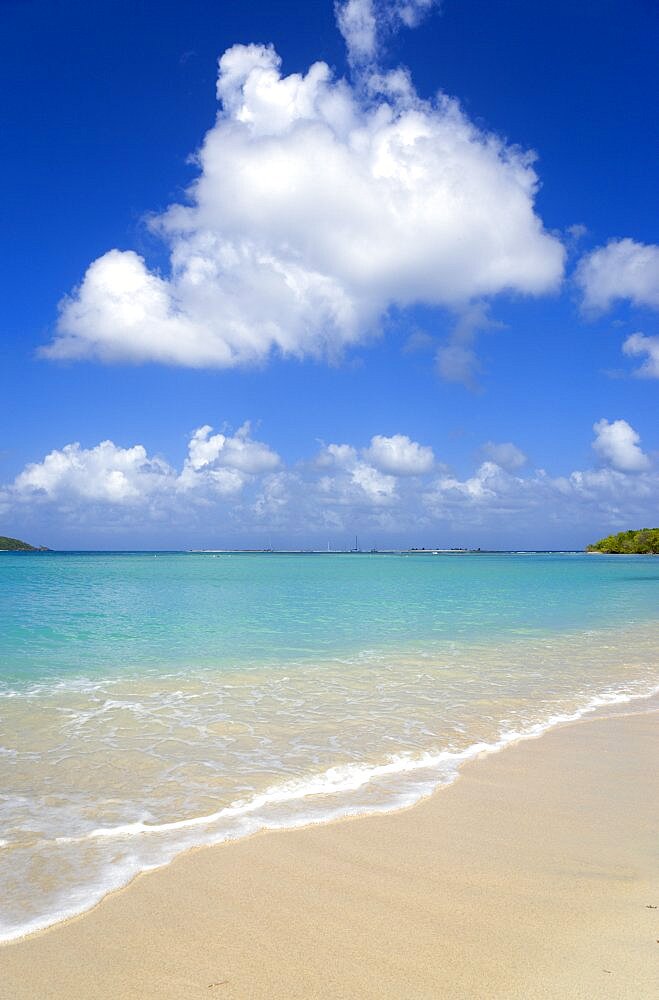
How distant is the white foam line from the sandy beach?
142 millimetres

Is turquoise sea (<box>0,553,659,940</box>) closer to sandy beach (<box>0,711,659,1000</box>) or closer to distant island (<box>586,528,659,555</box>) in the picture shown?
sandy beach (<box>0,711,659,1000</box>)

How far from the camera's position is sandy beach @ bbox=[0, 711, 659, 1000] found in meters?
3.22

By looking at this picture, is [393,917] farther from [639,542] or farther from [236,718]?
[639,542]

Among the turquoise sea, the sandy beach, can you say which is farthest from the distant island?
the sandy beach

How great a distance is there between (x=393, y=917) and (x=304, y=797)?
2399 millimetres

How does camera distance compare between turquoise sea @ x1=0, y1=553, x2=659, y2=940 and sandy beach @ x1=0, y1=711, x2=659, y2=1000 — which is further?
turquoise sea @ x1=0, y1=553, x2=659, y2=940

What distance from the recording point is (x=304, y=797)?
6.13 m

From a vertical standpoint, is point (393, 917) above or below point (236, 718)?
above

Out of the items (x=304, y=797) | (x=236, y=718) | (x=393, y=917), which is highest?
(x=393, y=917)

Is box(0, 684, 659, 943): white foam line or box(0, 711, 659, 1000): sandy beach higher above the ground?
box(0, 711, 659, 1000): sandy beach


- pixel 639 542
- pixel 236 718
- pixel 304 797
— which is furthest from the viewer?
pixel 639 542

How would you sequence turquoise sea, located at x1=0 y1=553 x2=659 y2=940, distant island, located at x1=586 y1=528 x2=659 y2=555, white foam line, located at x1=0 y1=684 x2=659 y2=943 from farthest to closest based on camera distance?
distant island, located at x1=586 y1=528 x2=659 y2=555
turquoise sea, located at x1=0 y1=553 x2=659 y2=940
white foam line, located at x1=0 y1=684 x2=659 y2=943

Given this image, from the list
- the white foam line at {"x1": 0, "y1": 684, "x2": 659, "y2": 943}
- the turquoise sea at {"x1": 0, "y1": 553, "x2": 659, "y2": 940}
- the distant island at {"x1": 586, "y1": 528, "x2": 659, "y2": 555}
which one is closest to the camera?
the white foam line at {"x1": 0, "y1": 684, "x2": 659, "y2": 943}

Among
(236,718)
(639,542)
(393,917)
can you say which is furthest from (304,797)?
(639,542)
